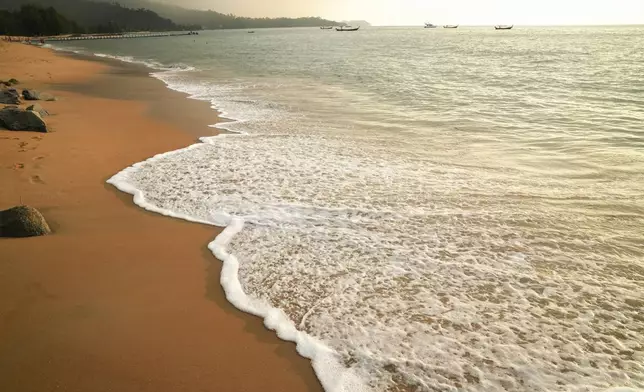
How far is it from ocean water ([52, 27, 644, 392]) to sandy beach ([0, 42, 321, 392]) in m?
0.31

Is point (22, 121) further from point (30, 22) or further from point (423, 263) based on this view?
point (30, 22)

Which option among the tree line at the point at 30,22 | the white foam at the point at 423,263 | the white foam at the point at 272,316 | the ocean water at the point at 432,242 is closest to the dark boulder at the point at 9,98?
the ocean water at the point at 432,242

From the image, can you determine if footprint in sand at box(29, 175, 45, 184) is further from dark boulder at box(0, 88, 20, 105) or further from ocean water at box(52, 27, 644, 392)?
dark boulder at box(0, 88, 20, 105)

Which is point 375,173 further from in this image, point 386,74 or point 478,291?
point 386,74

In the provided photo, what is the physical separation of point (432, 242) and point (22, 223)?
5.42 meters

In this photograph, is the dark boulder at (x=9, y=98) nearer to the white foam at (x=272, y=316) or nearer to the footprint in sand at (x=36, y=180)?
the footprint in sand at (x=36, y=180)

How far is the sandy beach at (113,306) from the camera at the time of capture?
124 inches

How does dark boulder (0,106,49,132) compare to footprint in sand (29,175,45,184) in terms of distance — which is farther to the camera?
dark boulder (0,106,49,132)

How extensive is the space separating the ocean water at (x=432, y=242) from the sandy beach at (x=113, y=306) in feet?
1.01

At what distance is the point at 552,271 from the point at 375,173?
3.79m

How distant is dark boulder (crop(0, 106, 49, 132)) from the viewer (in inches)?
393

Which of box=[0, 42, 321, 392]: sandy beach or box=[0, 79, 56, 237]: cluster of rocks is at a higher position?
box=[0, 79, 56, 237]: cluster of rocks

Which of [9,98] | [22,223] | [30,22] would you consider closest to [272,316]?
[22,223]

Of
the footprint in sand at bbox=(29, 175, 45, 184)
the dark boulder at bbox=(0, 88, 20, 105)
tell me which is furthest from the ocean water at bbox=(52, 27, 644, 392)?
the dark boulder at bbox=(0, 88, 20, 105)
